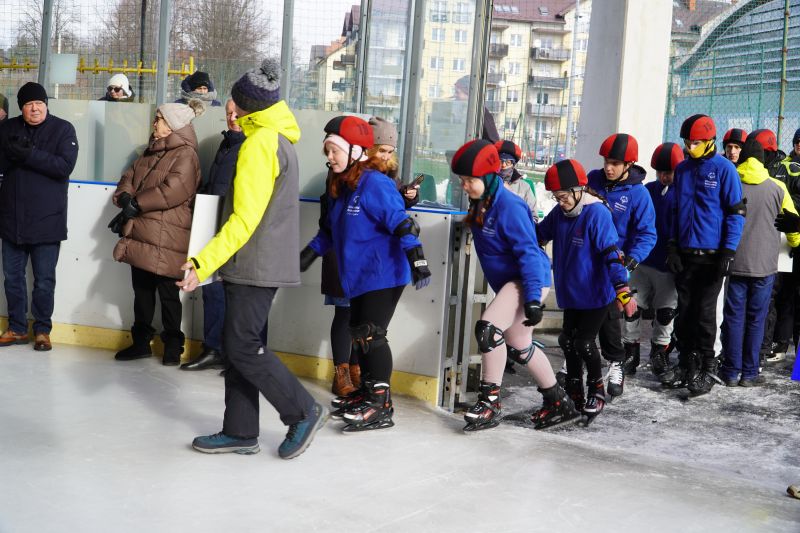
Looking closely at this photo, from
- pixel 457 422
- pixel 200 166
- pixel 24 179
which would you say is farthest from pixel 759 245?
pixel 24 179

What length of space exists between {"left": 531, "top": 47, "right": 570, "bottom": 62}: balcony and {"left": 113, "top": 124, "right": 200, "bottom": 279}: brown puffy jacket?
1072 inches

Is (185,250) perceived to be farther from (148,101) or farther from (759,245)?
(759,245)

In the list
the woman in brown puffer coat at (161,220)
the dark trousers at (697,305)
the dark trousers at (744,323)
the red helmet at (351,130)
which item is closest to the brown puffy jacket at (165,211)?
the woman in brown puffer coat at (161,220)

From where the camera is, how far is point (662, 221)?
6844mm

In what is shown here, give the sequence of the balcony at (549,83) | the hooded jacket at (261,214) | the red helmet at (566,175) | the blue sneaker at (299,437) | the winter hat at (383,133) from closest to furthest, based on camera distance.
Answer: the hooded jacket at (261,214) → the blue sneaker at (299,437) → the red helmet at (566,175) → the winter hat at (383,133) → the balcony at (549,83)

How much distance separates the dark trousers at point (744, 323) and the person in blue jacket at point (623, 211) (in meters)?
1.02

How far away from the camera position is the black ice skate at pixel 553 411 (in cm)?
536

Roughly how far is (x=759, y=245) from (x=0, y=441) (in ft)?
16.2

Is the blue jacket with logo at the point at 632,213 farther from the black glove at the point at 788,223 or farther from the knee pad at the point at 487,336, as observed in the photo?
the knee pad at the point at 487,336

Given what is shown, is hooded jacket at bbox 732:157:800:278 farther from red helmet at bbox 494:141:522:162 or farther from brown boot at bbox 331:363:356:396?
brown boot at bbox 331:363:356:396

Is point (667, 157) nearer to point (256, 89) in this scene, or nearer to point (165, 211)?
point (165, 211)

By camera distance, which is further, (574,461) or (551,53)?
(551,53)

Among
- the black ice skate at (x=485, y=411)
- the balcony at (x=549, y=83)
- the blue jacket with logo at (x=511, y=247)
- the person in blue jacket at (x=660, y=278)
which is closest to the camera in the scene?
the blue jacket with logo at (x=511, y=247)

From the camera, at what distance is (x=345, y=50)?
23.0ft
